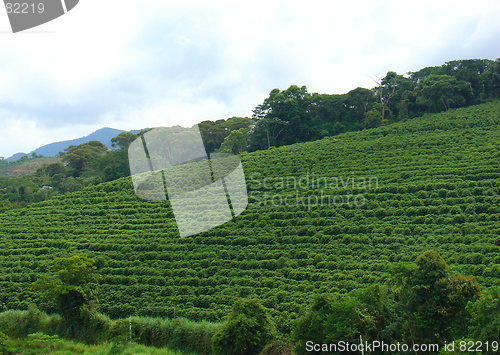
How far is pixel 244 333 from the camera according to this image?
7.57 m

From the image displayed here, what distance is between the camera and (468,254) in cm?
1067

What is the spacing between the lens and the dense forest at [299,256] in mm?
7148

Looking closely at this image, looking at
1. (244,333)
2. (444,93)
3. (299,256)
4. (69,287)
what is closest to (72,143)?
(444,93)

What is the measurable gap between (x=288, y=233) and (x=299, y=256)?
1917 millimetres

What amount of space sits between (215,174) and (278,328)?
15.6 m

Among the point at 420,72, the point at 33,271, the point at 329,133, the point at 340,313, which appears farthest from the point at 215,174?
the point at 420,72

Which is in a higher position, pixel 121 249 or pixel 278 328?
pixel 121 249

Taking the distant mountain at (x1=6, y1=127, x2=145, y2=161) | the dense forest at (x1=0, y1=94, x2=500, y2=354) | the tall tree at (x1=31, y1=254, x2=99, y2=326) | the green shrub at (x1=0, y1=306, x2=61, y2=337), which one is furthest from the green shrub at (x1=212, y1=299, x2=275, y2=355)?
the distant mountain at (x1=6, y1=127, x2=145, y2=161)

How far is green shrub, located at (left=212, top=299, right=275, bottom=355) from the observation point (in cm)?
760

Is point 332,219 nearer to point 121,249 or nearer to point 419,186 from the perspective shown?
point 419,186

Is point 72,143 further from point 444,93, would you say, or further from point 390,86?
point 444,93

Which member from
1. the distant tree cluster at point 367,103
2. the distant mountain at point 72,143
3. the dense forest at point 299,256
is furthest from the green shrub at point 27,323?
the distant mountain at point 72,143

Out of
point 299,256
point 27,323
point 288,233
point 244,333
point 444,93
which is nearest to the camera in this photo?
point 244,333

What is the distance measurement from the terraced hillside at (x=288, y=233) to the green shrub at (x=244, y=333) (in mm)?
1425
